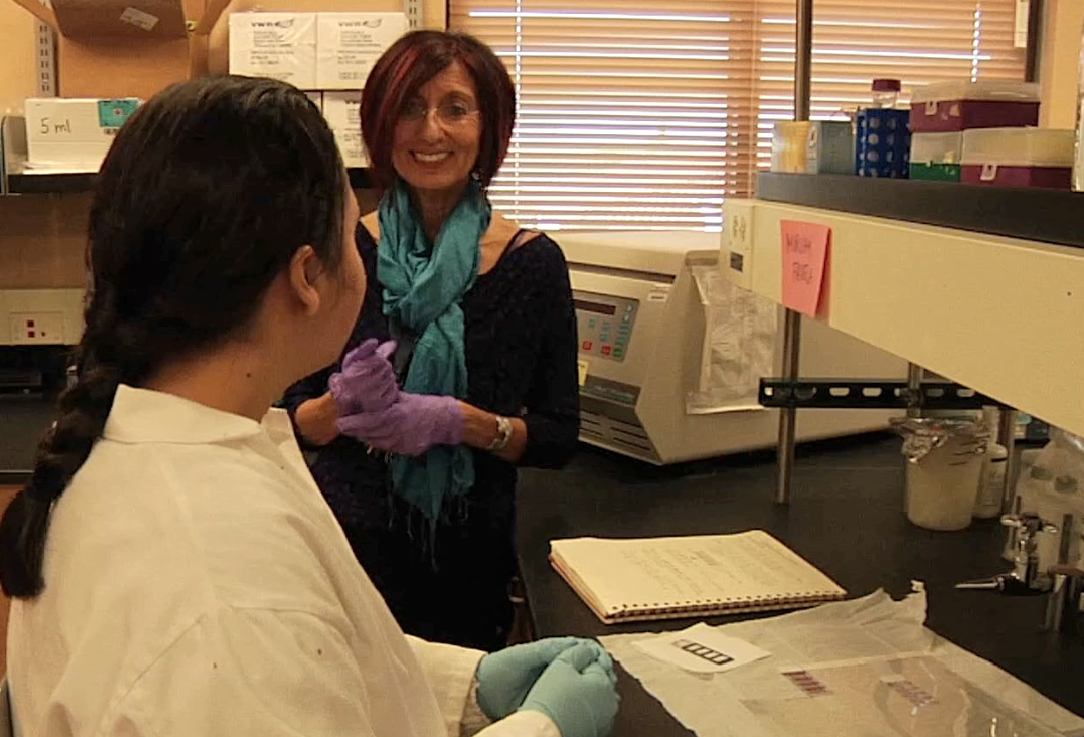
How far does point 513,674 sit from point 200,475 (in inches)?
21.2

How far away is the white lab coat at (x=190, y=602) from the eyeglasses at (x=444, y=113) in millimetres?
995

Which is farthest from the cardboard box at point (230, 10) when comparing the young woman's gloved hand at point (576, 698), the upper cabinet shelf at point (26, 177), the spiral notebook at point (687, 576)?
the young woman's gloved hand at point (576, 698)

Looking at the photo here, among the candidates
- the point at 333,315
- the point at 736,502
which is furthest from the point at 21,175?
the point at 333,315

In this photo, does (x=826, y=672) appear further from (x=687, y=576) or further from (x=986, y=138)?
(x=986, y=138)

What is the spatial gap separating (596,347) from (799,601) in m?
0.79

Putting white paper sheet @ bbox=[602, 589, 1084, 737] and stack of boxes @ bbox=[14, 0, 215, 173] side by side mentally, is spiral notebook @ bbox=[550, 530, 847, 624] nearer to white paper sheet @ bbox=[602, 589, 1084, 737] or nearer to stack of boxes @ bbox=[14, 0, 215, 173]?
white paper sheet @ bbox=[602, 589, 1084, 737]

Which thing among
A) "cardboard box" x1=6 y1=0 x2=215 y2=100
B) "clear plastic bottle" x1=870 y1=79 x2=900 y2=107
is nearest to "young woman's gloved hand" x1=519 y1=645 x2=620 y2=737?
"clear plastic bottle" x1=870 y1=79 x2=900 y2=107

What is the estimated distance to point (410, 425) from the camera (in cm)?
171

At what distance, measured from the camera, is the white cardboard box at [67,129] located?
2412 millimetres

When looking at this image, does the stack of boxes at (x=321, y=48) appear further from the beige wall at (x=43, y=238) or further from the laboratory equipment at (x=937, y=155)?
the laboratory equipment at (x=937, y=155)

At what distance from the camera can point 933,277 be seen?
3.42 feet

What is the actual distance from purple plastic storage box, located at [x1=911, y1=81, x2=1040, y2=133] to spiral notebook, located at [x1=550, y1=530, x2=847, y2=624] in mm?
635

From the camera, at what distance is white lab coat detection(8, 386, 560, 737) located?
0.71 m

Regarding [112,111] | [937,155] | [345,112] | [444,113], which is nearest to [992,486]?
[937,155]
